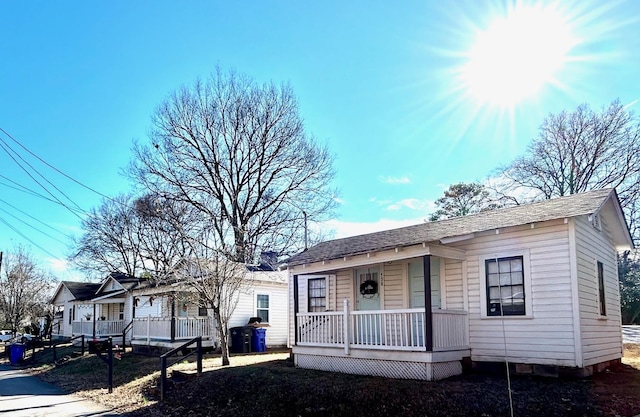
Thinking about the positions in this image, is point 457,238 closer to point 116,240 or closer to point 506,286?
point 506,286

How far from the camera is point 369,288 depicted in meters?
13.6

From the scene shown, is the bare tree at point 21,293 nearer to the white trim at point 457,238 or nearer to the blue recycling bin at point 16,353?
the blue recycling bin at point 16,353

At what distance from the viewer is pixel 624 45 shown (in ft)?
39.9

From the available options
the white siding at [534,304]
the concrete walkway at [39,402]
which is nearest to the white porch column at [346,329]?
the white siding at [534,304]

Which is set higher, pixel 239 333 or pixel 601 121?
pixel 601 121

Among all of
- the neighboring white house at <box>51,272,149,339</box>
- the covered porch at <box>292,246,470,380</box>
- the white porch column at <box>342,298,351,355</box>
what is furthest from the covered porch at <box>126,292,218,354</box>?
the white porch column at <box>342,298,351,355</box>

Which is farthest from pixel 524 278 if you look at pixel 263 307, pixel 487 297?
pixel 263 307

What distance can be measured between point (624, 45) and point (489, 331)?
777 cm

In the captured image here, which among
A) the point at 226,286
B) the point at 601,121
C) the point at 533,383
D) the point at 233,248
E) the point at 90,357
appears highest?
the point at 601,121

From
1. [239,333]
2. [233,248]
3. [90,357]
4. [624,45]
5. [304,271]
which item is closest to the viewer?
[624,45]

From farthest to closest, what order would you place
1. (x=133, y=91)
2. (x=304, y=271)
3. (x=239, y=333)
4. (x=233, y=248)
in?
(x=239, y=333), (x=133, y=91), (x=233, y=248), (x=304, y=271)

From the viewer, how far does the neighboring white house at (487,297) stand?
10141mm

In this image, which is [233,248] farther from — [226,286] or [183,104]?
[183,104]

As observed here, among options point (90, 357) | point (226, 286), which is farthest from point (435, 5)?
point (90, 357)
